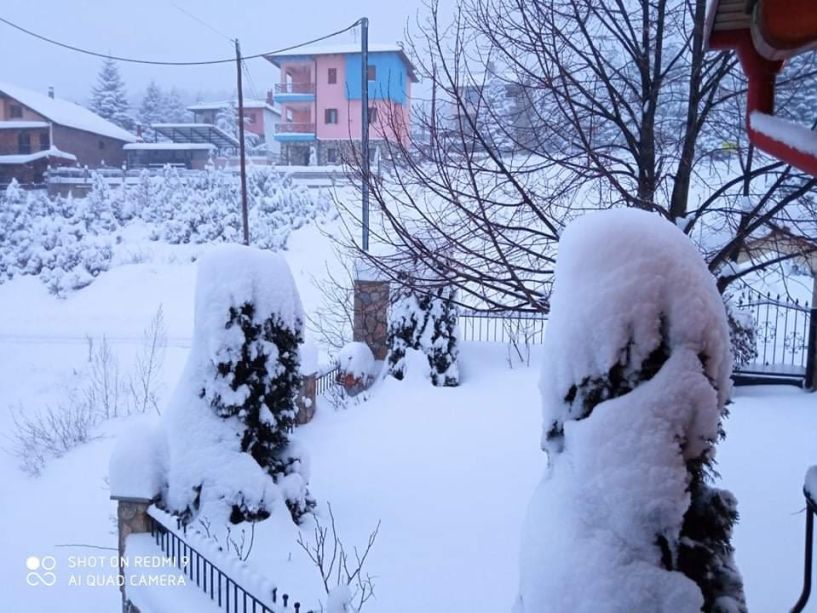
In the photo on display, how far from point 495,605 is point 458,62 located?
3515 mm

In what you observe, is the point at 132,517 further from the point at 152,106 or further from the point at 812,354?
the point at 152,106

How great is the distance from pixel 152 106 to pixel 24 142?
16.9 m

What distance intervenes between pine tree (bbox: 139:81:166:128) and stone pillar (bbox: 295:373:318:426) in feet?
121

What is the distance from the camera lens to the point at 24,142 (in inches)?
993

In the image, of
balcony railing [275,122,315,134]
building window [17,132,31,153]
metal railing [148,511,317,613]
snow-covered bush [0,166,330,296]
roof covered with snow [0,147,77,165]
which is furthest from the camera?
building window [17,132,31,153]

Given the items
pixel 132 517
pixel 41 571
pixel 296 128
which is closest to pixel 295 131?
pixel 296 128

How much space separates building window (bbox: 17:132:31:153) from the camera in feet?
82.4

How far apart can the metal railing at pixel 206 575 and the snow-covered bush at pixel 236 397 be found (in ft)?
1.41

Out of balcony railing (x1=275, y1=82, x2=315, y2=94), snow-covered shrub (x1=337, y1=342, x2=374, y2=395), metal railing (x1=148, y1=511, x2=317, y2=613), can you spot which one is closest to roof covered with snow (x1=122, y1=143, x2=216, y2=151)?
balcony railing (x1=275, y1=82, x2=315, y2=94)

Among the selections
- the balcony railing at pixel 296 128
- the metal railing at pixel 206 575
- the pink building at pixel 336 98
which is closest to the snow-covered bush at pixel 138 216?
the balcony railing at pixel 296 128

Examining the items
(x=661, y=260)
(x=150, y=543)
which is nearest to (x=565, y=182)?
(x=661, y=260)

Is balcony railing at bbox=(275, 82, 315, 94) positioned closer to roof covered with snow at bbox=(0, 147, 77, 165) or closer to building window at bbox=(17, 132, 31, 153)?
roof covered with snow at bbox=(0, 147, 77, 165)

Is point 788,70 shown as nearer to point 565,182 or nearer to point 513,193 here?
point 565,182

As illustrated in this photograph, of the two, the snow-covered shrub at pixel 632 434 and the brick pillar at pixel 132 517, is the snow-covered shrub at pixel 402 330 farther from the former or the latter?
the snow-covered shrub at pixel 632 434
